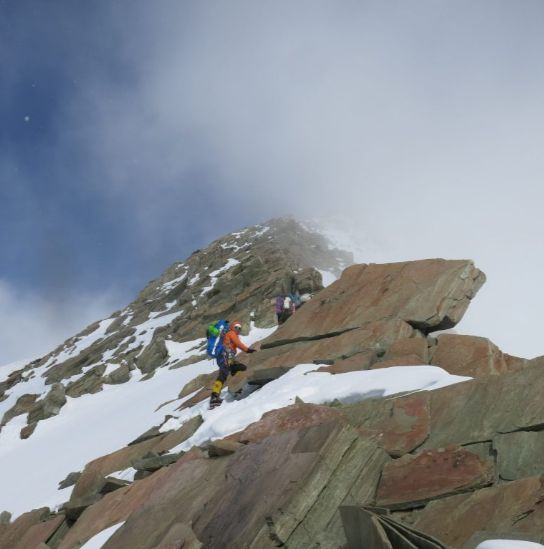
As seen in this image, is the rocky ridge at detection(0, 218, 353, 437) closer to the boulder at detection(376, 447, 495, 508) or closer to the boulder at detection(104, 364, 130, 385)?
the boulder at detection(104, 364, 130, 385)

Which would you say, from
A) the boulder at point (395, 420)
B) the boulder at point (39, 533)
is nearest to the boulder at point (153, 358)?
the boulder at point (39, 533)

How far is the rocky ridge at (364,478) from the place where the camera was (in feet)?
18.8

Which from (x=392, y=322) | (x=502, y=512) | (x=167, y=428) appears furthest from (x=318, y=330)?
(x=502, y=512)

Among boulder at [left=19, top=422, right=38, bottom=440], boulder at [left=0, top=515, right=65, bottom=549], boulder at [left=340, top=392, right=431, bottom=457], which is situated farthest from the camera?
boulder at [left=19, top=422, right=38, bottom=440]

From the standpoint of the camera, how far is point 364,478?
22.7ft

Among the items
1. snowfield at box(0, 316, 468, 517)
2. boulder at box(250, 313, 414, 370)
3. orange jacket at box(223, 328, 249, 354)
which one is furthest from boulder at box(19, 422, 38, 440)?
boulder at box(250, 313, 414, 370)

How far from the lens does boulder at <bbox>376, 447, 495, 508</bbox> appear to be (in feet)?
20.7

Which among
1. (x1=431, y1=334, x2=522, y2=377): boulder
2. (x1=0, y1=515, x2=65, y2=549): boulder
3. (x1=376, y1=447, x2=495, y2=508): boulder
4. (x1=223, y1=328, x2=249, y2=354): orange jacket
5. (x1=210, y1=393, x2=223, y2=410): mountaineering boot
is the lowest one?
(x1=376, y1=447, x2=495, y2=508): boulder

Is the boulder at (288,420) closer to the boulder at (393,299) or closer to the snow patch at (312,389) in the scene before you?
the snow patch at (312,389)

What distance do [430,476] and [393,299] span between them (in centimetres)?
922

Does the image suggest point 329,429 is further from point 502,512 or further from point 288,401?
point 288,401

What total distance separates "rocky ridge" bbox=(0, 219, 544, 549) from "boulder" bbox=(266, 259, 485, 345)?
1.97 meters

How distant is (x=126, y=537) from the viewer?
325 inches

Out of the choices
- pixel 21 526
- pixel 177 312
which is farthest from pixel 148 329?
pixel 21 526
